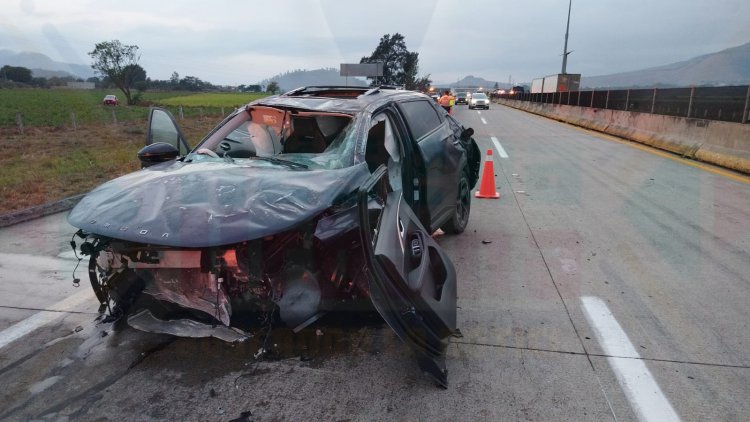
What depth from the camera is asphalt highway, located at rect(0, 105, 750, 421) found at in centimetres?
283

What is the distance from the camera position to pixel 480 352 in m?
3.39

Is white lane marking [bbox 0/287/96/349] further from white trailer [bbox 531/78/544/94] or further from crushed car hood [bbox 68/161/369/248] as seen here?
white trailer [bbox 531/78/544/94]

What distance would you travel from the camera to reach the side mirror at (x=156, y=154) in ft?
13.8

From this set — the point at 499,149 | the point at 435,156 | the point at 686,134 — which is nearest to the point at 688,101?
the point at 686,134

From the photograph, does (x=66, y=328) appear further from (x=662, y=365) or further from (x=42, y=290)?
(x=662, y=365)

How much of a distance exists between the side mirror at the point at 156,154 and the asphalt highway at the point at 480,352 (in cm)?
128

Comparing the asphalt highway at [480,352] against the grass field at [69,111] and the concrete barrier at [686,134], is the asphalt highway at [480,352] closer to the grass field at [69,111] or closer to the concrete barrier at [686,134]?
the concrete barrier at [686,134]

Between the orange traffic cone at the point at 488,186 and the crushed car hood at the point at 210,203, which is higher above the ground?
the crushed car hood at the point at 210,203

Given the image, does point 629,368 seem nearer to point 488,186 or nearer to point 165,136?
point 165,136

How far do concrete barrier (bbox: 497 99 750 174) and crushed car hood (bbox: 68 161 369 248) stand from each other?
10340 mm

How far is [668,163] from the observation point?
11352mm

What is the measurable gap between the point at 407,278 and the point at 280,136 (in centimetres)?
214

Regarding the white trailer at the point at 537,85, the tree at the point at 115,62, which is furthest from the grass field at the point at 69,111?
the white trailer at the point at 537,85

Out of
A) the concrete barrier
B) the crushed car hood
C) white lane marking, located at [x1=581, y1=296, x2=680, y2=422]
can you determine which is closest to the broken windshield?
the crushed car hood
